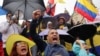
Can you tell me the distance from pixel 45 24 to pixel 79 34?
0.89 meters

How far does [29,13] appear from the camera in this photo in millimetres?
8633

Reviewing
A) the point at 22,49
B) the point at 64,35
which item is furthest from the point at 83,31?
the point at 22,49

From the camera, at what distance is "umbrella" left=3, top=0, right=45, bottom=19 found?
8.53 metres

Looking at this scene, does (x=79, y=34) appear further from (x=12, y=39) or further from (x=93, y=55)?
(x=12, y=39)

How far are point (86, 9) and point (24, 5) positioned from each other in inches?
75.0

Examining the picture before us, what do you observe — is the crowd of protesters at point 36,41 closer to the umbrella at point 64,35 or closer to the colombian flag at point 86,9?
the umbrella at point 64,35

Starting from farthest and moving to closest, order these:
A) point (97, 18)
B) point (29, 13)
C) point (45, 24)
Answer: point (97, 18) < point (29, 13) < point (45, 24)

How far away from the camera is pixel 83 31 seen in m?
7.39

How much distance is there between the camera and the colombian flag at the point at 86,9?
9656 mm

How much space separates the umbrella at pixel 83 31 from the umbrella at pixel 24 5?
1574 millimetres

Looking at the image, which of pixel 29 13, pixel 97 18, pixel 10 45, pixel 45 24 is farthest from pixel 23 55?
pixel 97 18

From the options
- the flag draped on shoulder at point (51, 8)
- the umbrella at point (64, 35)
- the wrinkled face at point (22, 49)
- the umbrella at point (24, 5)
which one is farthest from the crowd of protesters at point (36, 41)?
the flag draped on shoulder at point (51, 8)

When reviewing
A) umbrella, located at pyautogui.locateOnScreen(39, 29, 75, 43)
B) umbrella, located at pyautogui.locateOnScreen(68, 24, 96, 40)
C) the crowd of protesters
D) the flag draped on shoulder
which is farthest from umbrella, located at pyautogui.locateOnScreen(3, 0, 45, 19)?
umbrella, located at pyautogui.locateOnScreen(68, 24, 96, 40)

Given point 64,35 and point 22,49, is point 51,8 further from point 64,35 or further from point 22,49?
point 22,49
